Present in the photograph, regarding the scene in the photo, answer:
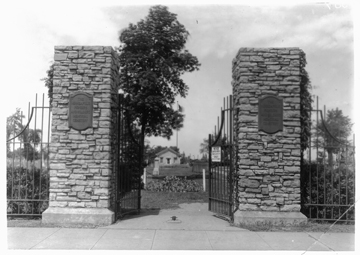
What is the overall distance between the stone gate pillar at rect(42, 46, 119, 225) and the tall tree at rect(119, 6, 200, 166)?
6970mm

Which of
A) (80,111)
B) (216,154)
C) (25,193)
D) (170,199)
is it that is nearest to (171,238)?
(216,154)

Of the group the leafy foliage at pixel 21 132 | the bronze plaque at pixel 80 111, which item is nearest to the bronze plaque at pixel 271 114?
the bronze plaque at pixel 80 111

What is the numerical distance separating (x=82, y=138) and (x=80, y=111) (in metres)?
0.56

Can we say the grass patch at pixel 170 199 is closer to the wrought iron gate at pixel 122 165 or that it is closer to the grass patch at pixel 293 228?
the wrought iron gate at pixel 122 165

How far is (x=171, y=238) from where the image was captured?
18.0 ft

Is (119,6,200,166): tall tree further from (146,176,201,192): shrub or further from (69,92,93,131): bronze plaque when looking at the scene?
(69,92,93,131): bronze plaque

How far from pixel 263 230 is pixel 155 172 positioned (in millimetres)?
15598

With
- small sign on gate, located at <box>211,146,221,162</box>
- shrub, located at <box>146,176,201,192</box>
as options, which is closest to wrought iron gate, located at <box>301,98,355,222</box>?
small sign on gate, located at <box>211,146,221,162</box>

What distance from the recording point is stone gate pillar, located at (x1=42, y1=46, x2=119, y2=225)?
635cm

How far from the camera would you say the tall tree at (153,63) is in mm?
13883

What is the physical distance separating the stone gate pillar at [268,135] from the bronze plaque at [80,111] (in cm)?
309

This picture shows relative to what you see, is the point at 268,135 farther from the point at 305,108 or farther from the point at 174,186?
the point at 174,186
